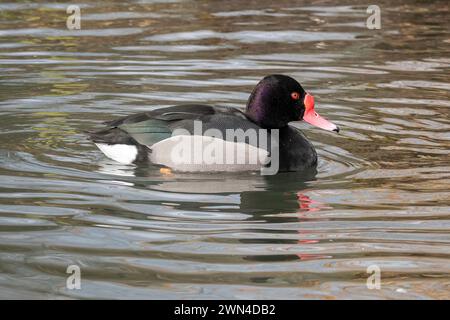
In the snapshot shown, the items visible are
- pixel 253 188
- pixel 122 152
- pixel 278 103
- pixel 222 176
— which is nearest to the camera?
pixel 253 188

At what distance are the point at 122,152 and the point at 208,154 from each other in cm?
77

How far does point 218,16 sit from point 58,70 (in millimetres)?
3587

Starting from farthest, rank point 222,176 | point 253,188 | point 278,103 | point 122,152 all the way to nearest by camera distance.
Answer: point 278,103 < point 122,152 < point 222,176 < point 253,188

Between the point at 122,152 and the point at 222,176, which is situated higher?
the point at 122,152

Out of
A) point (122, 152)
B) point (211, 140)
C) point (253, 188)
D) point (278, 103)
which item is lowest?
point (253, 188)

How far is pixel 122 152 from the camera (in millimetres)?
9891

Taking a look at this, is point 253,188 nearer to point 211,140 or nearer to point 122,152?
point 211,140

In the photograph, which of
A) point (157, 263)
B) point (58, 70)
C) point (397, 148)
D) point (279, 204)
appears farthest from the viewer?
point (58, 70)

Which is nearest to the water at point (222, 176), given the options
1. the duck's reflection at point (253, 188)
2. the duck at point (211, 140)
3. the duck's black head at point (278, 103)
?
the duck's reflection at point (253, 188)

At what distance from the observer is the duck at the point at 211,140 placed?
9711 millimetres

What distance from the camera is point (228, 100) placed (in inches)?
476

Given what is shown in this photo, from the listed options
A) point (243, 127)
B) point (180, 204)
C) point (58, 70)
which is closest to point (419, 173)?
point (243, 127)

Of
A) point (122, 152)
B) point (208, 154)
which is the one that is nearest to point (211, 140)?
point (208, 154)
